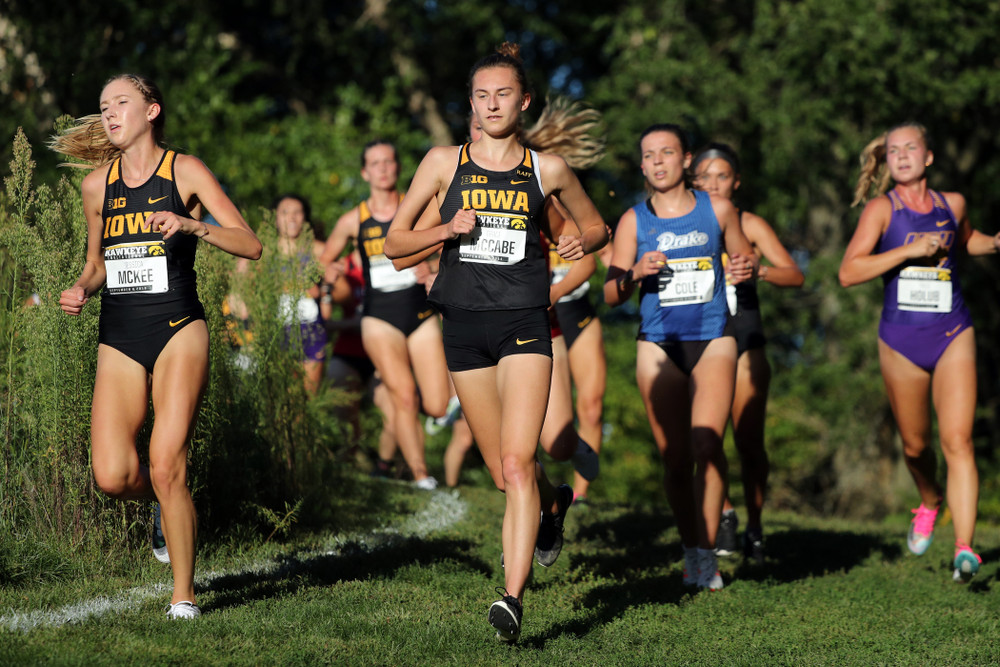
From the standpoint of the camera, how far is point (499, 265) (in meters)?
4.80

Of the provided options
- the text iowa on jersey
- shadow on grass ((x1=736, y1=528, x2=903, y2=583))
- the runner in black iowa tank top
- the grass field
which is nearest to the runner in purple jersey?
the grass field

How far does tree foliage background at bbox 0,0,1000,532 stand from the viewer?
13.7 m

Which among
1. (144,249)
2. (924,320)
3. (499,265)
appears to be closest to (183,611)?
(144,249)

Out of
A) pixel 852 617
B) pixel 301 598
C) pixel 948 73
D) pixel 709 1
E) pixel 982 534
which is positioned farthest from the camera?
pixel 709 1

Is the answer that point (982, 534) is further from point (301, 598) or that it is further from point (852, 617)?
point (301, 598)

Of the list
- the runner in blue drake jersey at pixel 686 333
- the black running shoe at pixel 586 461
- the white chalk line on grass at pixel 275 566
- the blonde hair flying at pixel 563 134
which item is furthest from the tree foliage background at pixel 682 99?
the black running shoe at pixel 586 461

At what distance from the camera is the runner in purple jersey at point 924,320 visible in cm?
620

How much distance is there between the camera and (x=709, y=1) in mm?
17078

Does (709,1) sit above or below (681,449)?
above

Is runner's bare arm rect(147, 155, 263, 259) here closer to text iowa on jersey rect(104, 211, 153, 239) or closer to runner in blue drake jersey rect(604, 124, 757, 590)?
text iowa on jersey rect(104, 211, 153, 239)

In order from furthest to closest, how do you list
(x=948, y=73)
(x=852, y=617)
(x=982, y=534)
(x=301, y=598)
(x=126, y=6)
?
(x=126, y=6) < (x=948, y=73) < (x=982, y=534) < (x=852, y=617) < (x=301, y=598)

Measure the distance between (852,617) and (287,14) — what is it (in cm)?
1462

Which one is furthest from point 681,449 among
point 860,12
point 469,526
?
point 860,12

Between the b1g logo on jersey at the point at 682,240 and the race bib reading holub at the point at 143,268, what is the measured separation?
2669 millimetres
